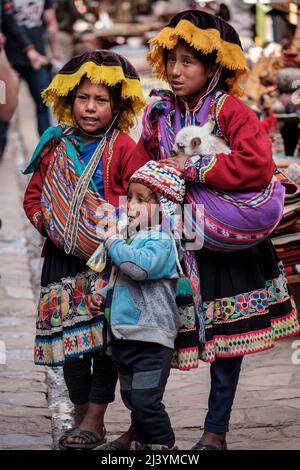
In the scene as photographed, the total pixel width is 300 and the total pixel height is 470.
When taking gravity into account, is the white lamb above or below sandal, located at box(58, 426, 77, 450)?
above

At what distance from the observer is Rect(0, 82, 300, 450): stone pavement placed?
4605 mm

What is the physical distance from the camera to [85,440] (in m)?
4.38

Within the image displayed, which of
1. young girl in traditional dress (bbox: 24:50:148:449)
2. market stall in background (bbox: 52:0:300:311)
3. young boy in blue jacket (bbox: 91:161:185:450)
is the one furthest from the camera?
market stall in background (bbox: 52:0:300:311)

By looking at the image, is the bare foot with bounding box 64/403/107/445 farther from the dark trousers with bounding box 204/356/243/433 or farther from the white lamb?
the white lamb

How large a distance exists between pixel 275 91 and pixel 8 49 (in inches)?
125

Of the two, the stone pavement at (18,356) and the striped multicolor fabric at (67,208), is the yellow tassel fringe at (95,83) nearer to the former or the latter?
the striped multicolor fabric at (67,208)

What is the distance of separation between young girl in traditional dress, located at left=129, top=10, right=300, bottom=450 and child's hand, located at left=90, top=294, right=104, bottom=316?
36 cm

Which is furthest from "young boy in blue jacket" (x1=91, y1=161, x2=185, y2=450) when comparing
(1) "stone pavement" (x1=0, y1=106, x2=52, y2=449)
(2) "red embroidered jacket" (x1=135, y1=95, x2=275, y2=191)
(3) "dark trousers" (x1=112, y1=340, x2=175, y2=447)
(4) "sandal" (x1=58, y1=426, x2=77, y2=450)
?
(1) "stone pavement" (x1=0, y1=106, x2=52, y2=449)

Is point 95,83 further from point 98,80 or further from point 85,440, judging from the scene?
point 85,440

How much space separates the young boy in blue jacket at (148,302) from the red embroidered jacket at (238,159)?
0.39 feet

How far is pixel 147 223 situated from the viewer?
4.02 m

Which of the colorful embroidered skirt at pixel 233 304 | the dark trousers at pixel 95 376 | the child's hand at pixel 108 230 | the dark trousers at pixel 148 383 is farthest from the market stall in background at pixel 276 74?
the dark trousers at pixel 148 383

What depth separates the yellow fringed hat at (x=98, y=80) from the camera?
4359 mm

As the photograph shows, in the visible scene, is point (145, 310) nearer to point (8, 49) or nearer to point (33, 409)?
point (33, 409)
